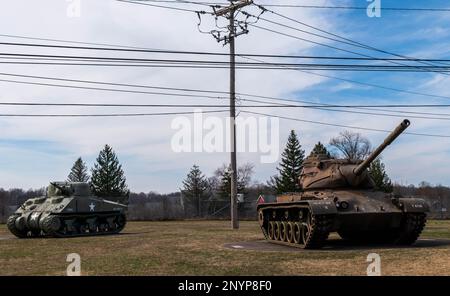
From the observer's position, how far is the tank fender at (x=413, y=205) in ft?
54.5

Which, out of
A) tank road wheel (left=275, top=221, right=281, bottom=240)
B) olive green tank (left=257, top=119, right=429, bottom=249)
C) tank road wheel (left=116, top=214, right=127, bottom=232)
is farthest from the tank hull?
tank road wheel (left=116, top=214, right=127, bottom=232)

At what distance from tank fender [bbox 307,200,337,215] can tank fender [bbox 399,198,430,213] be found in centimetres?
232

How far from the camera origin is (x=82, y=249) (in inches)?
694

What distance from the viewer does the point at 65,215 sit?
84.0 ft

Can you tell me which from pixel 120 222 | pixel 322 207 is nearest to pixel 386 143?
pixel 322 207

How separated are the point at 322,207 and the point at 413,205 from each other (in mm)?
2958

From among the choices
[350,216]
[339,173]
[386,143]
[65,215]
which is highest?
[386,143]

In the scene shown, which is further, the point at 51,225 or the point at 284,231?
the point at 51,225

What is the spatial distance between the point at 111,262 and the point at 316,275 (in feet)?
16.3

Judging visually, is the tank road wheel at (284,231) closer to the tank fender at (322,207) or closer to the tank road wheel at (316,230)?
the tank road wheel at (316,230)

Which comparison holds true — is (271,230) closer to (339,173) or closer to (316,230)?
(339,173)
